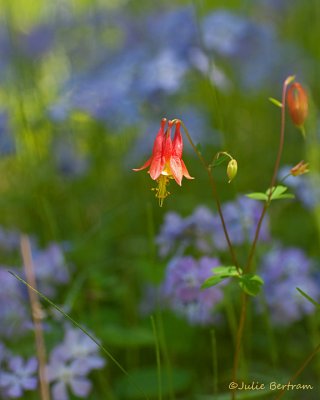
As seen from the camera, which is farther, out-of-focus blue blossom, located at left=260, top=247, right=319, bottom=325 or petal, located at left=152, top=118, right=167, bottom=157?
out-of-focus blue blossom, located at left=260, top=247, right=319, bottom=325

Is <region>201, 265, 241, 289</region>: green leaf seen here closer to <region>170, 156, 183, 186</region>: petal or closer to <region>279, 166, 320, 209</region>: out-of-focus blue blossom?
<region>170, 156, 183, 186</region>: petal

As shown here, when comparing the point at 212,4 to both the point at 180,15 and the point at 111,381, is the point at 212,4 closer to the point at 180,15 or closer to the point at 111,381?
the point at 180,15

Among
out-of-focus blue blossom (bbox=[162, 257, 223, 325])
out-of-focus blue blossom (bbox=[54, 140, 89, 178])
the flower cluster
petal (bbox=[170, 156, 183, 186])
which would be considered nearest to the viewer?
petal (bbox=[170, 156, 183, 186])

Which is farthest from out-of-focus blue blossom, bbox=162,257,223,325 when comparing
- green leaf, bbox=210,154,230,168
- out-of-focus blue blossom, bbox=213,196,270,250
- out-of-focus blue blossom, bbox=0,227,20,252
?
out-of-focus blue blossom, bbox=0,227,20,252

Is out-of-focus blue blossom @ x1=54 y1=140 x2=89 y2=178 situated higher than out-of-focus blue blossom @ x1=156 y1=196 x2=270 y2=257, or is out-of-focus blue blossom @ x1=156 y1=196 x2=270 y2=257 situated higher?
out-of-focus blue blossom @ x1=54 y1=140 x2=89 y2=178

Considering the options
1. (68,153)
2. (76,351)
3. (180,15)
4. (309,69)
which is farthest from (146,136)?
(76,351)

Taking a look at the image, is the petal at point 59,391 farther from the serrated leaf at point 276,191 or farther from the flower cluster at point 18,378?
the serrated leaf at point 276,191
